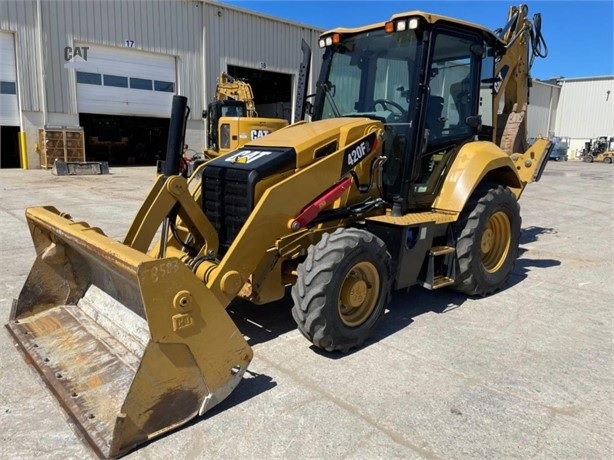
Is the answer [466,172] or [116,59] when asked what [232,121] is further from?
[466,172]

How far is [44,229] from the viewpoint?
13.4 feet

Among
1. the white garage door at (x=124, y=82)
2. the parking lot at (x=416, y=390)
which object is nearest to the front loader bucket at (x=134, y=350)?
the parking lot at (x=416, y=390)

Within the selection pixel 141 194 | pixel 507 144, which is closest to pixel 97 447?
pixel 507 144

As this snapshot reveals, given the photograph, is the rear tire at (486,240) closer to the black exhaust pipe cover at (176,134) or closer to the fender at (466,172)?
the fender at (466,172)

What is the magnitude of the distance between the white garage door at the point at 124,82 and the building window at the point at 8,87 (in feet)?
7.46

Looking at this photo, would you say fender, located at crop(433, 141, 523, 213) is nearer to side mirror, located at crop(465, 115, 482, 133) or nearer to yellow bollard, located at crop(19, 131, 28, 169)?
side mirror, located at crop(465, 115, 482, 133)

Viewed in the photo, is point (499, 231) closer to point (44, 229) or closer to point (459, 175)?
point (459, 175)

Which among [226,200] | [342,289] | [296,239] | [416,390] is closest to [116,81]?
[226,200]

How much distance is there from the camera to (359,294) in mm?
3902

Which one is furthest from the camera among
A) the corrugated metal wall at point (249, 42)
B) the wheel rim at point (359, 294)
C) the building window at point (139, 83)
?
the corrugated metal wall at point (249, 42)

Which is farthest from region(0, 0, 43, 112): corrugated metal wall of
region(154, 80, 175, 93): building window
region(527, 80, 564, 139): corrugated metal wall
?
region(527, 80, 564, 139): corrugated metal wall

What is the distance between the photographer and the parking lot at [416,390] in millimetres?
2758

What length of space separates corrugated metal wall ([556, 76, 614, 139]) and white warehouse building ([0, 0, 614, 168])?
2969cm

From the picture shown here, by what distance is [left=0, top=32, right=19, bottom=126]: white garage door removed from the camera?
1869 centimetres
